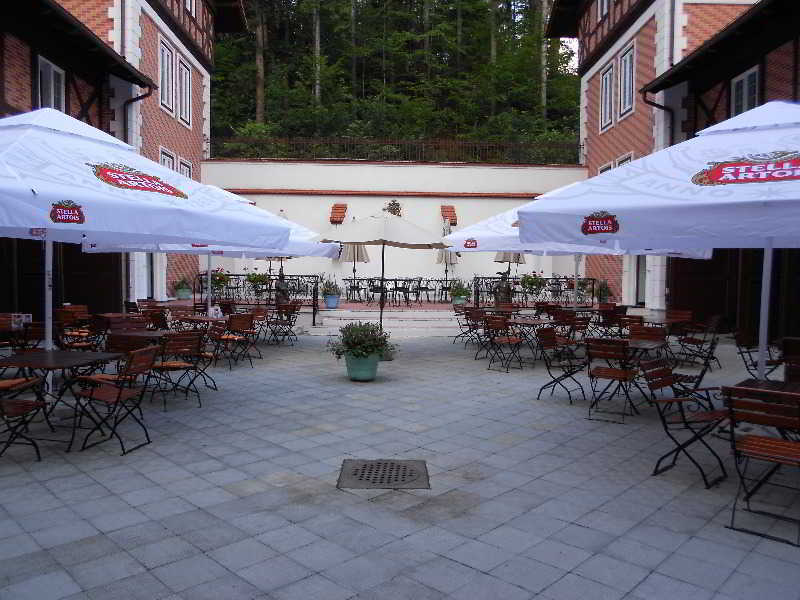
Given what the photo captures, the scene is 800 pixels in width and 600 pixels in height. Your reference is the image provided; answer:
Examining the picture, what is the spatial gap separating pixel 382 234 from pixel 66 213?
6.44 metres

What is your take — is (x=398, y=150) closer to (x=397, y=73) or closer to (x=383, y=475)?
(x=397, y=73)

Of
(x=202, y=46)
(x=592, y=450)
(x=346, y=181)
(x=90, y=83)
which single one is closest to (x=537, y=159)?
(x=346, y=181)

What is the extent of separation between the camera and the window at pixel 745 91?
43.4 feet

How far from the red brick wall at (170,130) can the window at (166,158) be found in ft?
0.49


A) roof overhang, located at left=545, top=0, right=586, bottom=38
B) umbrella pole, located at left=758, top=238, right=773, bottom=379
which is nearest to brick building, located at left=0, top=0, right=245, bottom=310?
umbrella pole, located at left=758, top=238, right=773, bottom=379

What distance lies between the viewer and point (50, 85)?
13125 millimetres

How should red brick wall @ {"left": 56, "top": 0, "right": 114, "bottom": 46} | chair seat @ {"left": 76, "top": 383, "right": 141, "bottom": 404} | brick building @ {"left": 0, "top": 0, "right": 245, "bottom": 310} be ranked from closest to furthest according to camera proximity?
chair seat @ {"left": 76, "top": 383, "right": 141, "bottom": 404}
brick building @ {"left": 0, "top": 0, "right": 245, "bottom": 310}
red brick wall @ {"left": 56, "top": 0, "right": 114, "bottom": 46}

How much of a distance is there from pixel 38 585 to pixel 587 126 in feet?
77.5

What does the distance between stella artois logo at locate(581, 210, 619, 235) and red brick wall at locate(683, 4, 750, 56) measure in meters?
13.5

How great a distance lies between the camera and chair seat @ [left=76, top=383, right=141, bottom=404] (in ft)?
18.5

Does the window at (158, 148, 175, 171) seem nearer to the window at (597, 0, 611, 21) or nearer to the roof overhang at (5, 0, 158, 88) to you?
the roof overhang at (5, 0, 158, 88)

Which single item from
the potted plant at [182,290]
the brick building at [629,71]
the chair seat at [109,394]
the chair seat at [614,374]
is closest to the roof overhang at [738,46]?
the brick building at [629,71]

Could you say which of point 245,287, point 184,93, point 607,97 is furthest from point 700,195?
point 184,93

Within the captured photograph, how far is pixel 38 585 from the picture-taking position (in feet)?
10.7
